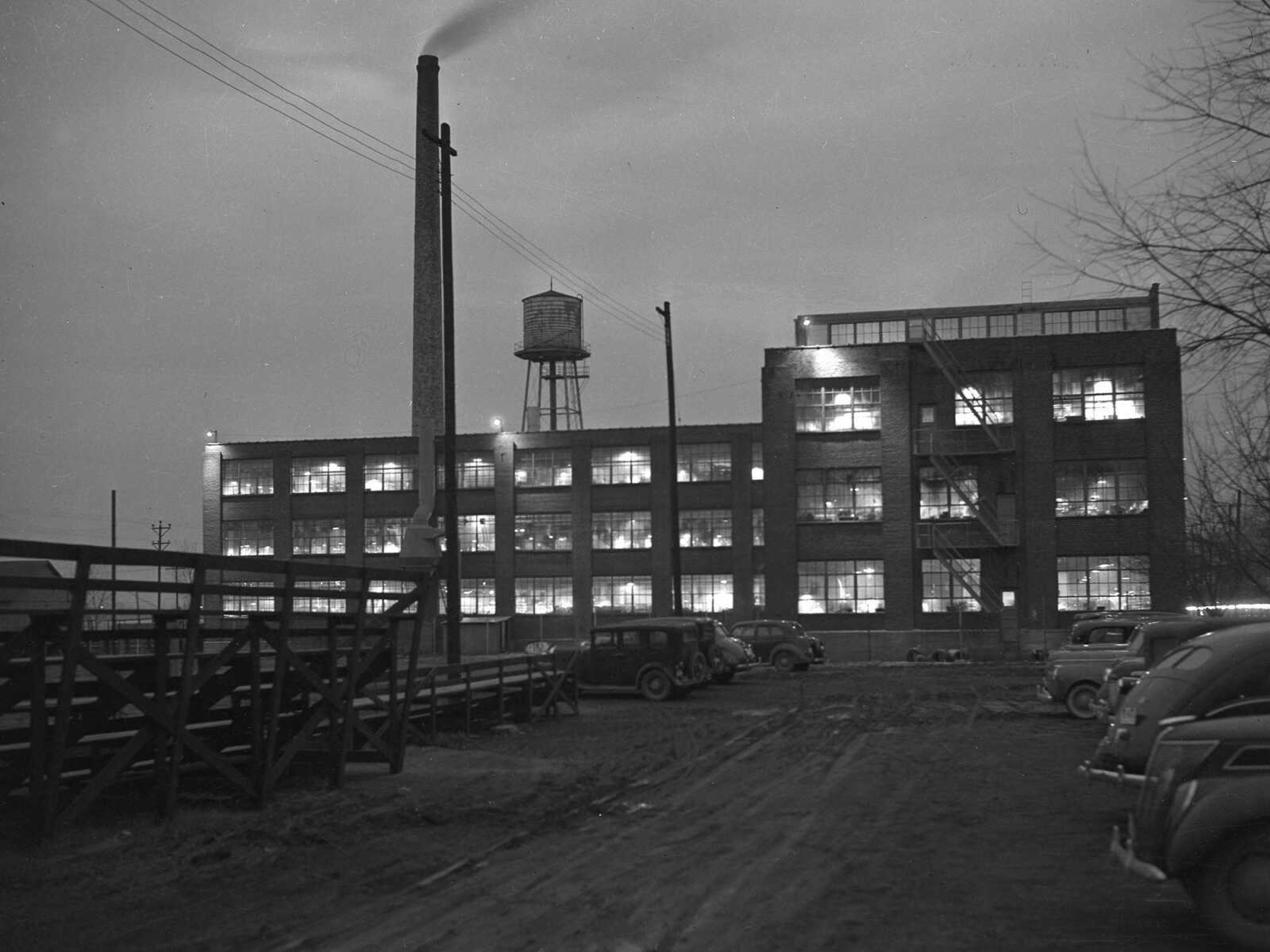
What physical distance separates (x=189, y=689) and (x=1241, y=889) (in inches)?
384

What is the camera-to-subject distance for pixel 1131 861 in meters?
8.59

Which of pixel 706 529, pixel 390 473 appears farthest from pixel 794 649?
pixel 390 473

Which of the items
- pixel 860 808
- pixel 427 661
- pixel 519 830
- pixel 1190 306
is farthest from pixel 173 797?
pixel 427 661

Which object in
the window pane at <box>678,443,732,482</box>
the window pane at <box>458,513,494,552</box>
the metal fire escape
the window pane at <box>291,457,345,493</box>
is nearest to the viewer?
the metal fire escape

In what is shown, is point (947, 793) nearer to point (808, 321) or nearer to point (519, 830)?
point (519, 830)

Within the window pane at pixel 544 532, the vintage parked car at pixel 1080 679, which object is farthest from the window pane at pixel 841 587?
the vintage parked car at pixel 1080 679

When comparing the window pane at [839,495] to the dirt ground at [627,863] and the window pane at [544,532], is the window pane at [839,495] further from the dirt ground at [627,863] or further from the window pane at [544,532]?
the dirt ground at [627,863]

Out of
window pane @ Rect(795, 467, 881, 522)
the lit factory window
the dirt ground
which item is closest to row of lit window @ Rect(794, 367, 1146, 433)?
window pane @ Rect(795, 467, 881, 522)

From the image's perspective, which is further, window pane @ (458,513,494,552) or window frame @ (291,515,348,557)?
window frame @ (291,515,348,557)

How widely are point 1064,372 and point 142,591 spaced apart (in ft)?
178

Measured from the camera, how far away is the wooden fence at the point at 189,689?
38.6 ft

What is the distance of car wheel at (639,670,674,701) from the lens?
32812 millimetres

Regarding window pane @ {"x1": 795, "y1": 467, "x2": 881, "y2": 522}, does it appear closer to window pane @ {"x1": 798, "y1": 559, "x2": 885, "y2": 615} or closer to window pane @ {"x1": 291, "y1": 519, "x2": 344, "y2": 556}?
window pane @ {"x1": 798, "y1": 559, "x2": 885, "y2": 615}

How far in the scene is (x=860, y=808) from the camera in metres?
14.1
